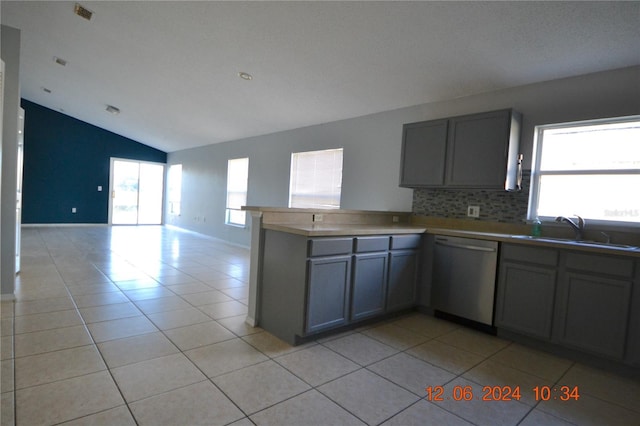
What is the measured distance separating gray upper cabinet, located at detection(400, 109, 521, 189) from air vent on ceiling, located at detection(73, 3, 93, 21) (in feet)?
12.2

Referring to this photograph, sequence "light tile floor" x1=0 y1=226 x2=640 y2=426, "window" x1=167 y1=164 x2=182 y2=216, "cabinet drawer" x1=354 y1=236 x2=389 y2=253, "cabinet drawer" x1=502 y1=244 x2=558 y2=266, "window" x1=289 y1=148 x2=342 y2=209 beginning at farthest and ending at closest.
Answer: "window" x1=167 y1=164 x2=182 y2=216 → "window" x1=289 y1=148 x2=342 y2=209 → "cabinet drawer" x1=354 y1=236 x2=389 y2=253 → "cabinet drawer" x1=502 y1=244 x2=558 y2=266 → "light tile floor" x1=0 y1=226 x2=640 y2=426

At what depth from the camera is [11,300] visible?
3.19 metres

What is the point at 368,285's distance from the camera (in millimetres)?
2926

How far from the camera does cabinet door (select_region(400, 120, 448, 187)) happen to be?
141 inches

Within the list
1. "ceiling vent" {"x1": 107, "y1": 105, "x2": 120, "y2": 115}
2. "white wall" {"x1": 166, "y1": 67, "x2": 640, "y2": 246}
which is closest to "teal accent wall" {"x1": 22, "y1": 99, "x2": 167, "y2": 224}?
"ceiling vent" {"x1": 107, "y1": 105, "x2": 120, "y2": 115}

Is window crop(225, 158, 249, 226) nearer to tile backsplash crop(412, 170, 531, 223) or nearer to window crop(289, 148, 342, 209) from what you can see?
window crop(289, 148, 342, 209)

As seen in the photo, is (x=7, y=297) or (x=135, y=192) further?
(x=135, y=192)

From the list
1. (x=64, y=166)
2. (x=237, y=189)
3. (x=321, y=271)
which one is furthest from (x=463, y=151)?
(x=64, y=166)

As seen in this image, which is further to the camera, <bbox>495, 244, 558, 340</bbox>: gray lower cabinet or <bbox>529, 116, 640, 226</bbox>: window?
<bbox>529, 116, 640, 226</bbox>: window

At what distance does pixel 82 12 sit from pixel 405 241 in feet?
13.9

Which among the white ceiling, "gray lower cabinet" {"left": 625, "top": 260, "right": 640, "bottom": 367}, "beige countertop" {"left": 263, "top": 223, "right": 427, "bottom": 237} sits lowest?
"gray lower cabinet" {"left": 625, "top": 260, "right": 640, "bottom": 367}

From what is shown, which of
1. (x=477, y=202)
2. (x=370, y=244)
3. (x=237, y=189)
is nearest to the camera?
(x=370, y=244)

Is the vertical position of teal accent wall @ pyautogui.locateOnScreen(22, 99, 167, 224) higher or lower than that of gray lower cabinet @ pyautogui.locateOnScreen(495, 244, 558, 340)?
higher

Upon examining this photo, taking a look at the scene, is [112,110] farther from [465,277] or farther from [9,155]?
[465,277]
